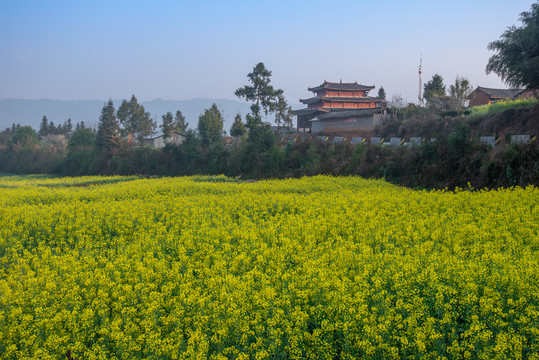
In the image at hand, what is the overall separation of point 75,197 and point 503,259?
627 inches

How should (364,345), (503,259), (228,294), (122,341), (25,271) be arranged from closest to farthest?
(364,345)
(122,341)
(228,294)
(503,259)
(25,271)

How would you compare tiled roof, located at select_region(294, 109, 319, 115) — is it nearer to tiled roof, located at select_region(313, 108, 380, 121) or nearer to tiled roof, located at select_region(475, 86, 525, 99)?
tiled roof, located at select_region(313, 108, 380, 121)

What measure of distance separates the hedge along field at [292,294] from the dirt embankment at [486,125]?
13.5 meters

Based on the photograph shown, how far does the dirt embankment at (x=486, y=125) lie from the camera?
20188 millimetres

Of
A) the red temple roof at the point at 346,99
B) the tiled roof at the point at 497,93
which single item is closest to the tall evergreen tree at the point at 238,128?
the red temple roof at the point at 346,99

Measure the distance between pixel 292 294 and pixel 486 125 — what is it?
72.2 feet

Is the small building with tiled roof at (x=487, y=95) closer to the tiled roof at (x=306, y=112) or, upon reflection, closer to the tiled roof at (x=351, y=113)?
the tiled roof at (x=351, y=113)

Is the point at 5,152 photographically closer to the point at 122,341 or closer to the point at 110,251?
the point at 110,251

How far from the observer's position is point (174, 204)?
41.4 feet

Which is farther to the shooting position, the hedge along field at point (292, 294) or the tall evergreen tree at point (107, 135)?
the tall evergreen tree at point (107, 135)

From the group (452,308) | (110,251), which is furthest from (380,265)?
(110,251)

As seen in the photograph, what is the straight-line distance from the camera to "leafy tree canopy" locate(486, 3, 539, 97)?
1880cm

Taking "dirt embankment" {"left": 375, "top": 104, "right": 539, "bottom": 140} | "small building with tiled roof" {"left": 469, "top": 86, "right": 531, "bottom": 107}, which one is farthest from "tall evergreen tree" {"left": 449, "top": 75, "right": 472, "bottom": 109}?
"dirt embankment" {"left": 375, "top": 104, "right": 539, "bottom": 140}

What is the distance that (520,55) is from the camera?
66.5ft
